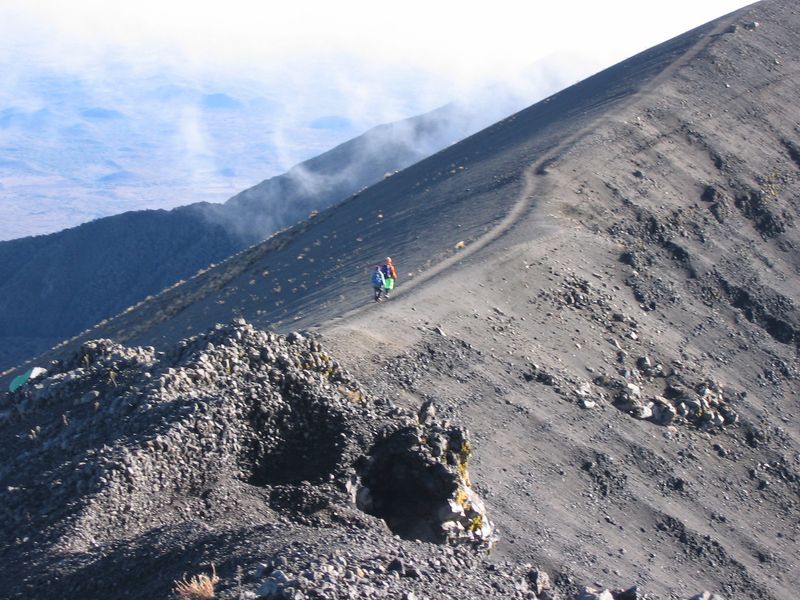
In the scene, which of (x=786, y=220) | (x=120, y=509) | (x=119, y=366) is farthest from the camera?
(x=786, y=220)

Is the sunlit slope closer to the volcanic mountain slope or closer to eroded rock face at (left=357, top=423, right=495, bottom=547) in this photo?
the volcanic mountain slope

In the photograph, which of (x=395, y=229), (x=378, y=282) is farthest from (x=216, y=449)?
(x=395, y=229)

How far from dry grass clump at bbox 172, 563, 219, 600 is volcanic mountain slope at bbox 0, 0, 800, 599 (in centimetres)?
18

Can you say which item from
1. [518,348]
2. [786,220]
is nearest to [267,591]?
[518,348]

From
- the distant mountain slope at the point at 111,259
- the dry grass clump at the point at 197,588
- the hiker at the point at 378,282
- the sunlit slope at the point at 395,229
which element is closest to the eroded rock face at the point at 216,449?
the dry grass clump at the point at 197,588

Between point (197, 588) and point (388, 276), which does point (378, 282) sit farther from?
point (197, 588)

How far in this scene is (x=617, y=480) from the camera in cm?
2125

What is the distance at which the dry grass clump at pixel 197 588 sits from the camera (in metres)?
9.79

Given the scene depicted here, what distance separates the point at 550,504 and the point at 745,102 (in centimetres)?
2716

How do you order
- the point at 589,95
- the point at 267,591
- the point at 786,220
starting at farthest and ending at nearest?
1. the point at 589,95
2. the point at 786,220
3. the point at 267,591

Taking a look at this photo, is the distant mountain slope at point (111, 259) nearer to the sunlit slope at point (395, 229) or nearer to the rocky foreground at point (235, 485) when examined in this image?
the sunlit slope at point (395, 229)

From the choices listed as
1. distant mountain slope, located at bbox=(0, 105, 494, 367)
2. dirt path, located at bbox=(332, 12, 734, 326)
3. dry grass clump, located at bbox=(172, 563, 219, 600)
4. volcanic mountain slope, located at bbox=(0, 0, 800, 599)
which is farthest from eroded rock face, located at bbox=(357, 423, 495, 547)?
distant mountain slope, located at bbox=(0, 105, 494, 367)

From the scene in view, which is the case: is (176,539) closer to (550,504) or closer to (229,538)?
(229,538)

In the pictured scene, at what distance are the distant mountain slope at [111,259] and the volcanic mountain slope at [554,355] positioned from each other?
33.4m
